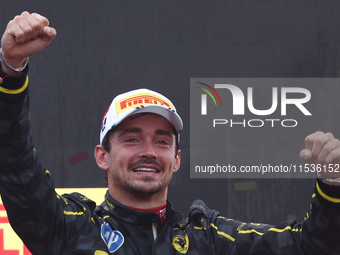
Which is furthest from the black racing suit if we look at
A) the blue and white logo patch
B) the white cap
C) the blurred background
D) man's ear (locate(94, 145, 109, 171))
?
the blurred background

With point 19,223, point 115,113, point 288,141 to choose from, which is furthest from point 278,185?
point 19,223

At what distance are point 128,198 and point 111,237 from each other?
0.50 ft

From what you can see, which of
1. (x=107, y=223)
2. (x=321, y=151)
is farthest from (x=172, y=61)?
(x=321, y=151)

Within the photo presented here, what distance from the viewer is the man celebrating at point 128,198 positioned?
116 centimetres

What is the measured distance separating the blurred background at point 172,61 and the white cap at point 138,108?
3.27 ft

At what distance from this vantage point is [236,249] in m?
1.45

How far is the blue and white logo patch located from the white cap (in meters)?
0.35

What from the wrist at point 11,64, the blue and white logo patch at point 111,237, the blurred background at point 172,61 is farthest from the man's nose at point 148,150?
the blurred background at point 172,61

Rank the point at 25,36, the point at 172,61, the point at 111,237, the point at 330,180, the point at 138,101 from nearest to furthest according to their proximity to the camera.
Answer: the point at 25,36 < the point at 330,180 < the point at 111,237 < the point at 138,101 < the point at 172,61

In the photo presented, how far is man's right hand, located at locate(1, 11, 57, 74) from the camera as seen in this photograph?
1.06 m

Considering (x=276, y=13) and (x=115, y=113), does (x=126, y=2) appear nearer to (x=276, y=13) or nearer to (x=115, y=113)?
(x=276, y=13)

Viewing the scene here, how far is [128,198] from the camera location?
4.99 ft

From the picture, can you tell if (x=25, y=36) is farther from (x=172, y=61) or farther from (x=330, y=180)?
(x=172, y=61)

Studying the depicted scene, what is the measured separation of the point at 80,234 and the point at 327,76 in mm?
1934
